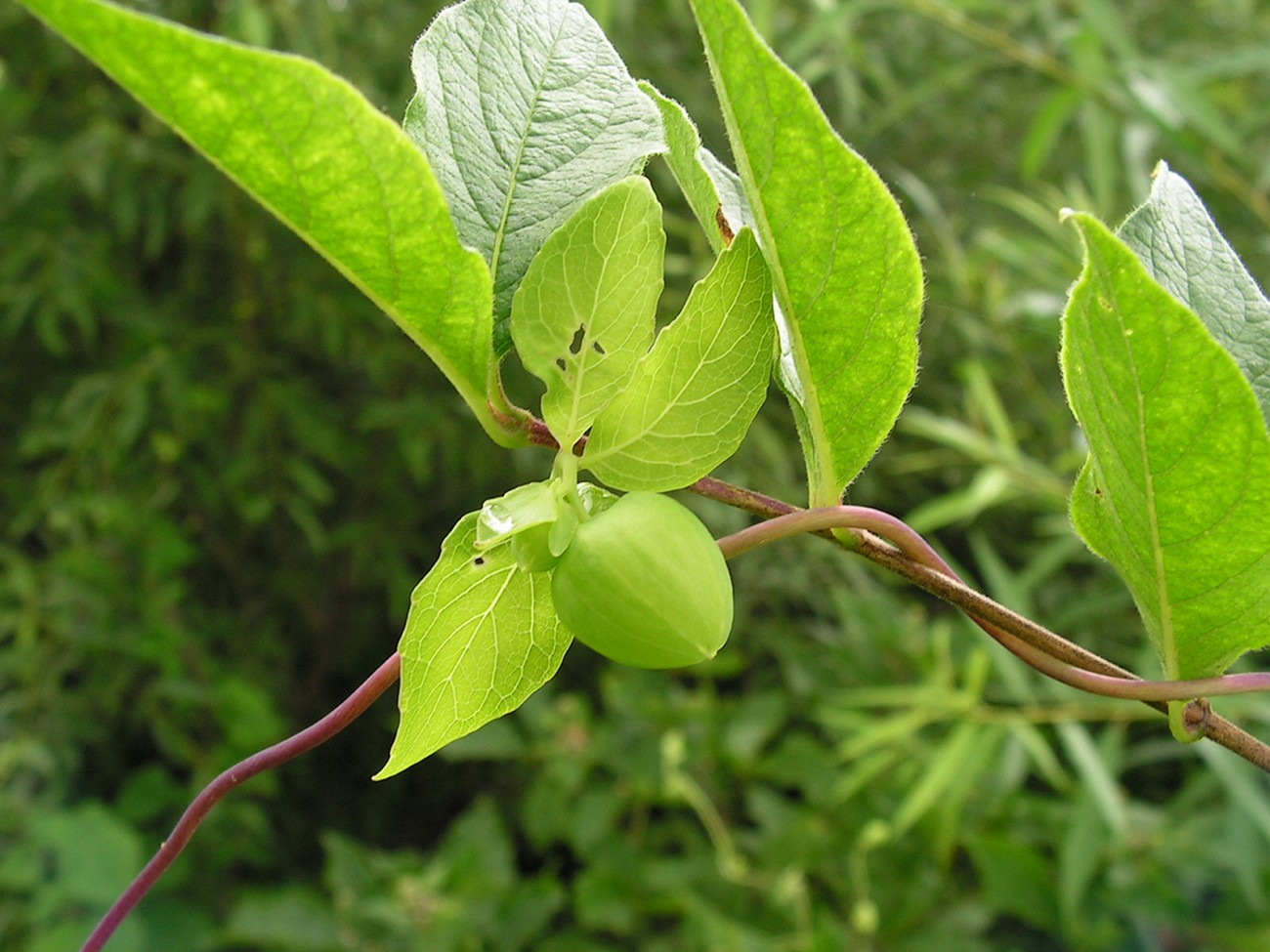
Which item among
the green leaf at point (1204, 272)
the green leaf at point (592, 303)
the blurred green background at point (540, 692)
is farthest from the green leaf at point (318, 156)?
the blurred green background at point (540, 692)

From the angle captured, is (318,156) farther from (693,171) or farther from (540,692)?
(540,692)

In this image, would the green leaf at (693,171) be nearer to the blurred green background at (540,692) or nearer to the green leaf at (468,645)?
the green leaf at (468,645)

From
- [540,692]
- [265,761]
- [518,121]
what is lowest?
[540,692]

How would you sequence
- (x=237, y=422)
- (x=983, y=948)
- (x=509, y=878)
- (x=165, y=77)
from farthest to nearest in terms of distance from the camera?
(x=237, y=422) → (x=509, y=878) → (x=983, y=948) → (x=165, y=77)

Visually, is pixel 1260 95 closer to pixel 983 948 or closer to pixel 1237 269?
pixel 983 948

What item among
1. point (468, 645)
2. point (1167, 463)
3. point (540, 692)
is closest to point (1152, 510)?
point (1167, 463)

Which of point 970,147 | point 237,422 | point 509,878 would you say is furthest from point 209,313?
point 970,147

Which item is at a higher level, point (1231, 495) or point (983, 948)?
point (1231, 495)
